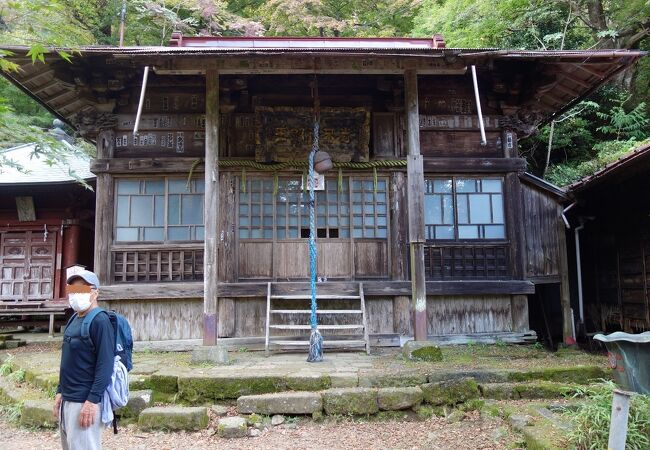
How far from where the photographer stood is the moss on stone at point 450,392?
554 centimetres

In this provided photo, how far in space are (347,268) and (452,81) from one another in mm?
4157

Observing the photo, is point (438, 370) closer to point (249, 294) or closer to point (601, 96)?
point (249, 294)

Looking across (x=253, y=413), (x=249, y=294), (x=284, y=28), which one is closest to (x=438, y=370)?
(x=253, y=413)

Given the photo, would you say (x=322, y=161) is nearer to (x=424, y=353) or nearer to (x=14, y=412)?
(x=424, y=353)

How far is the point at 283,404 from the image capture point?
5.40 metres

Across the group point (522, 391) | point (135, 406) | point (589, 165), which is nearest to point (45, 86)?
point (135, 406)

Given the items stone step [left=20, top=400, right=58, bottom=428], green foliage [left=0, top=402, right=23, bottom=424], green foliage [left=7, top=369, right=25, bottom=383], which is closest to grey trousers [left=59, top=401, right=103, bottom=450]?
stone step [left=20, top=400, right=58, bottom=428]

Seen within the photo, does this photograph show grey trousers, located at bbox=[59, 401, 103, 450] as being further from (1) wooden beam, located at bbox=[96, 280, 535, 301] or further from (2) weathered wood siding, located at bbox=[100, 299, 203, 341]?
(2) weathered wood siding, located at bbox=[100, 299, 203, 341]

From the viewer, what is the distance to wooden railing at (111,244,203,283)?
848cm

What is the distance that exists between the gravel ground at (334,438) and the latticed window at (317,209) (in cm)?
399

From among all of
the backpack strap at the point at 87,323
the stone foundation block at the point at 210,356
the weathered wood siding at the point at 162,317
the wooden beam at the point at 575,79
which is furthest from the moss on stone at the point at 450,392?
the wooden beam at the point at 575,79

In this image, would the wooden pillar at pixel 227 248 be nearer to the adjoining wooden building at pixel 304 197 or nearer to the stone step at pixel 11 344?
the adjoining wooden building at pixel 304 197

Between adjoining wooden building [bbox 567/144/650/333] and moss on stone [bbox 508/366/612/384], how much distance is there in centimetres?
328

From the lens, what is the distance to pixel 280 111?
8.54 m
